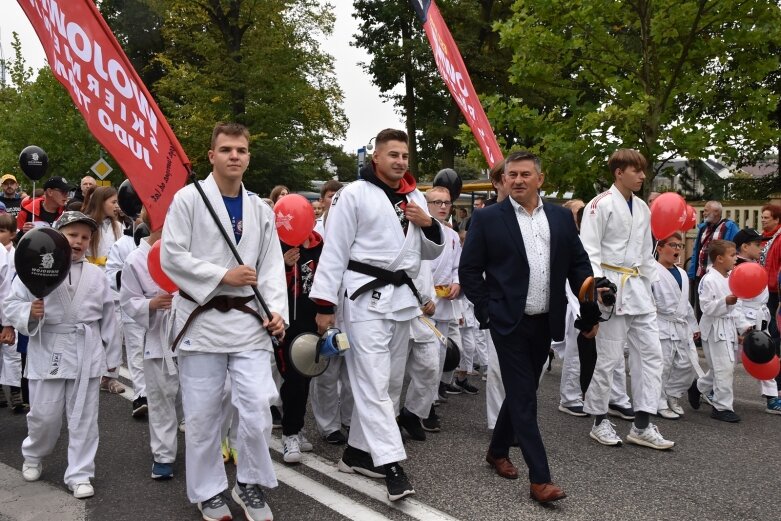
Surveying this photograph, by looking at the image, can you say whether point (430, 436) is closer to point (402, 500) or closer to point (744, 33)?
point (402, 500)

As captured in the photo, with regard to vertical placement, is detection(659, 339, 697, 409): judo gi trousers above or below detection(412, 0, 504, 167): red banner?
below

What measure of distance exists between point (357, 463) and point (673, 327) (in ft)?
11.1

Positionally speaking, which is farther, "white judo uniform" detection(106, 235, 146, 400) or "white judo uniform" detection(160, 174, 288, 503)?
"white judo uniform" detection(106, 235, 146, 400)

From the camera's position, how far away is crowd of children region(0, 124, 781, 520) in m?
4.05

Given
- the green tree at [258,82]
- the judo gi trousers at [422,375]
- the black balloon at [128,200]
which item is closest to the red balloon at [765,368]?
the judo gi trousers at [422,375]

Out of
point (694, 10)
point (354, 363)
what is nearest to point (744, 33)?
point (694, 10)

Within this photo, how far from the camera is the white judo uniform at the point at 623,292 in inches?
224

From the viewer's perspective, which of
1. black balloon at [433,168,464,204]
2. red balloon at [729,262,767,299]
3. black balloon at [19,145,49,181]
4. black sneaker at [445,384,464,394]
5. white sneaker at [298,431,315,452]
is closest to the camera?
white sneaker at [298,431,315,452]

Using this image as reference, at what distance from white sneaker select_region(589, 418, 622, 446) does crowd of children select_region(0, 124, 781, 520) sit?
1 cm

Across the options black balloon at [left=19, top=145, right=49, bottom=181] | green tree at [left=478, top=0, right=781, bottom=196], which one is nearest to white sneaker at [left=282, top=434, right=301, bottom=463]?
black balloon at [left=19, top=145, right=49, bottom=181]

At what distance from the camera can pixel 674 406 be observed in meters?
6.73

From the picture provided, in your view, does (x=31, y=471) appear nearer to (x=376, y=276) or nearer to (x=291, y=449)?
(x=291, y=449)

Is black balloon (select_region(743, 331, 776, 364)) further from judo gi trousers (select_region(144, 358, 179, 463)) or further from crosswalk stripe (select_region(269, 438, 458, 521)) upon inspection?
judo gi trousers (select_region(144, 358, 179, 463))

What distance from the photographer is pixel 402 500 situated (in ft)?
14.0
